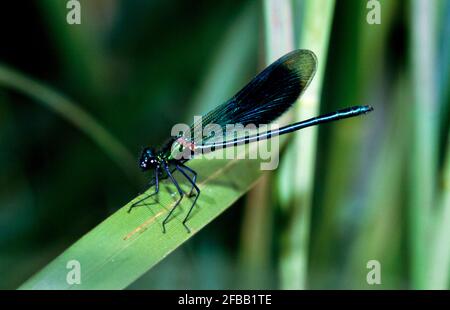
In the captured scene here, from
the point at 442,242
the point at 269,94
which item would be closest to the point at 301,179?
the point at 442,242

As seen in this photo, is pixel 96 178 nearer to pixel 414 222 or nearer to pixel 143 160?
pixel 143 160

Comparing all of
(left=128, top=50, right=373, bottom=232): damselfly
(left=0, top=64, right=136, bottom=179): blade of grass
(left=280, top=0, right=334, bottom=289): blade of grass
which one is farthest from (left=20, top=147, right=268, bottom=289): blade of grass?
(left=0, top=64, right=136, bottom=179): blade of grass

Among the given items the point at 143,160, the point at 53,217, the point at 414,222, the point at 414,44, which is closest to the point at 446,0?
the point at 414,44

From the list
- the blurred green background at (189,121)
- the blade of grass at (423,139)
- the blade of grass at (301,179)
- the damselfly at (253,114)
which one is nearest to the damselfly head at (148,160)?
the damselfly at (253,114)

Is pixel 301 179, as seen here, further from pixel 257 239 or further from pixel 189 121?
pixel 189 121

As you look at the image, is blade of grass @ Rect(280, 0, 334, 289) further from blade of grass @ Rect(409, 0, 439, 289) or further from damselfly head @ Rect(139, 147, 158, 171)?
damselfly head @ Rect(139, 147, 158, 171)
